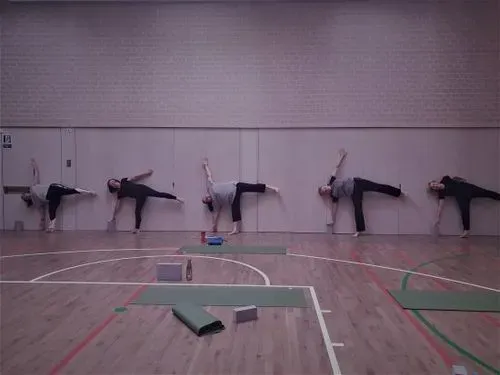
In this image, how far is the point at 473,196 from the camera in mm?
9555

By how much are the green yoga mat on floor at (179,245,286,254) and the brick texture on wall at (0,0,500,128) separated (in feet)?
10.7

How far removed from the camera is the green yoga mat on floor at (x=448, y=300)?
4.47 metres

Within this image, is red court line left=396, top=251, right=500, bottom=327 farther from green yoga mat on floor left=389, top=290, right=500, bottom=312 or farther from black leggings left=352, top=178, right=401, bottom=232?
black leggings left=352, top=178, right=401, bottom=232

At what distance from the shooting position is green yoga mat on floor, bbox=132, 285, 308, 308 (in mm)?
4559

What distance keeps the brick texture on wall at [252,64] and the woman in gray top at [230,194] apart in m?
1.40

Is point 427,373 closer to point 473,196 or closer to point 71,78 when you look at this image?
point 473,196

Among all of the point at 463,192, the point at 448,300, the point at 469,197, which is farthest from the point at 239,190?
the point at 448,300

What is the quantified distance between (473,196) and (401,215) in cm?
153

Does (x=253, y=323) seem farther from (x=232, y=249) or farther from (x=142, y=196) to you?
(x=142, y=196)

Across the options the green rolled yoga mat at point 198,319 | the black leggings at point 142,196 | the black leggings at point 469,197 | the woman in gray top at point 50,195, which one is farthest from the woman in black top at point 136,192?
the black leggings at point 469,197

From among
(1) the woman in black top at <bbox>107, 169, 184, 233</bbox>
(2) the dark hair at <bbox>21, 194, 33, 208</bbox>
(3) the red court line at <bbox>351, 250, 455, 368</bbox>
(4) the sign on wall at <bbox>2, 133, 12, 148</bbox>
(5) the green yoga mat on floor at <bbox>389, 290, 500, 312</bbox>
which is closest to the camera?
(3) the red court line at <bbox>351, 250, 455, 368</bbox>

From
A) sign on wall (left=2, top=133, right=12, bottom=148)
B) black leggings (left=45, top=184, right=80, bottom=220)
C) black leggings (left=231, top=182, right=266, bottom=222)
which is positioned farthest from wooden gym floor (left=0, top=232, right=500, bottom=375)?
sign on wall (left=2, top=133, right=12, bottom=148)

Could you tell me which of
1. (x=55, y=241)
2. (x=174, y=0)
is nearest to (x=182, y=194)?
(x=55, y=241)

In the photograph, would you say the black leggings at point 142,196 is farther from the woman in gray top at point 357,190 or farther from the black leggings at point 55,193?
the woman in gray top at point 357,190
